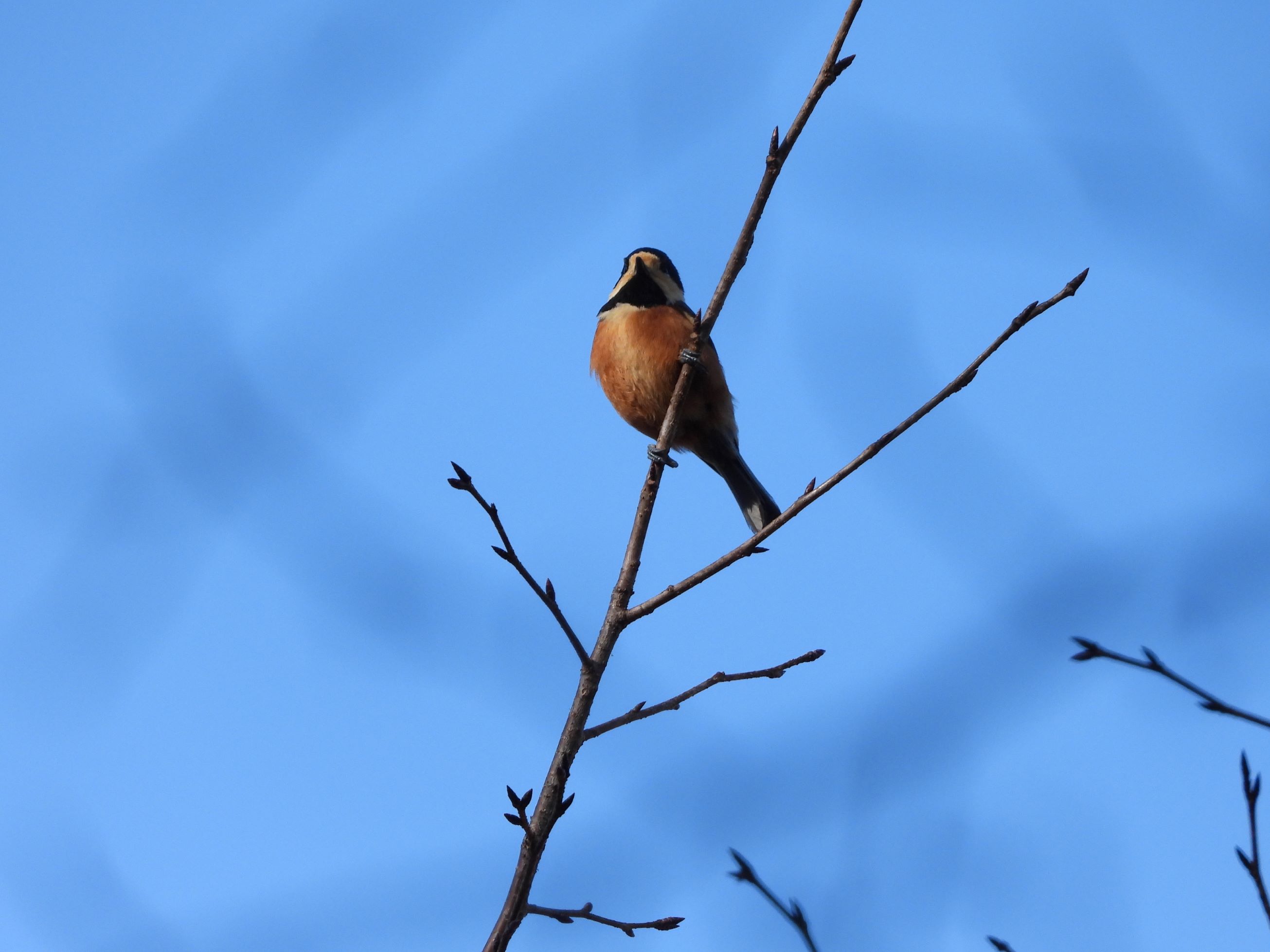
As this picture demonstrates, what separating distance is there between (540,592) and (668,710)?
55cm

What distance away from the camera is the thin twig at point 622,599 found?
331 cm

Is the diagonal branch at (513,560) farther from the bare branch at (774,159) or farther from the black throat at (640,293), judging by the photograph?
the black throat at (640,293)

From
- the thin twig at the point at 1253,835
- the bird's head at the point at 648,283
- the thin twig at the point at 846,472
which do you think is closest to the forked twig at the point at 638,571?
the thin twig at the point at 846,472

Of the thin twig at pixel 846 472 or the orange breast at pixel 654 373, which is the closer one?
the thin twig at pixel 846 472

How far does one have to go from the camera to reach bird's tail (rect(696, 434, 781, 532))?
7.23 metres

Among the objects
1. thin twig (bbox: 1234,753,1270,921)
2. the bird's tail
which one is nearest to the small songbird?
the bird's tail

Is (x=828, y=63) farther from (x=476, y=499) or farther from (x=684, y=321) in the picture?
(x=684, y=321)

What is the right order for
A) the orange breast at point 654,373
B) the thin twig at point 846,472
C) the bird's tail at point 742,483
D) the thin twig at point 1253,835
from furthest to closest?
the bird's tail at point 742,483, the orange breast at point 654,373, the thin twig at point 846,472, the thin twig at point 1253,835

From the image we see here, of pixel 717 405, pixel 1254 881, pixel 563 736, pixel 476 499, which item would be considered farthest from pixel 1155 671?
pixel 717 405

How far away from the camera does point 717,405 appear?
7016 mm

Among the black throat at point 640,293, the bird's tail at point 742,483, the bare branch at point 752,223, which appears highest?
the black throat at point 640,293

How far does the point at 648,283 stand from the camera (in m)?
7.46

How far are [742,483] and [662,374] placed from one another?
952mm

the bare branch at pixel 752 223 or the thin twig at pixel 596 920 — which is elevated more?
the bare branch at pixel 752 223
